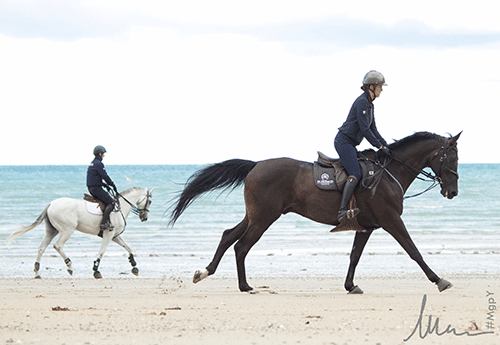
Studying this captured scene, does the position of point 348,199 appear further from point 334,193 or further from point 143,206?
point 143,206

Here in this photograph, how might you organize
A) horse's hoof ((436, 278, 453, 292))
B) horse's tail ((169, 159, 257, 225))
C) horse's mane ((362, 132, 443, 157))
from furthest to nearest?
horse's tail ((169, 159, 257, 225))
horse's mane ((362, 132, 443, 157))
horse's hoof ((436, 278, 453, 292))

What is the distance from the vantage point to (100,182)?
11.7 metres

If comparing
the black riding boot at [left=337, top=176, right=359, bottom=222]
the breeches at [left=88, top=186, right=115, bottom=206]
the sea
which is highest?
the black riding boot at [left=337, top=176, right=359, bottom=222]

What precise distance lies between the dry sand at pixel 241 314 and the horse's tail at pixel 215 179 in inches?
47.7

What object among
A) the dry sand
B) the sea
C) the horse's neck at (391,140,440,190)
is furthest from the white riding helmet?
the dry sand

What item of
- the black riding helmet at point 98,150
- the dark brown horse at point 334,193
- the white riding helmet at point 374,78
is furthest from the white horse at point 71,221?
the white riding helmet at point 374,78

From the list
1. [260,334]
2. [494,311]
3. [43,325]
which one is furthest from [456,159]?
[43,325]

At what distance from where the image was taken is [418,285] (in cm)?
935

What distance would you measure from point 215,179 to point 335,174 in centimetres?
165

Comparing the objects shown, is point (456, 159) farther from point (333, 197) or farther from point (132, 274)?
point (132, 274)

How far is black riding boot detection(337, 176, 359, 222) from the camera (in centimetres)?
770

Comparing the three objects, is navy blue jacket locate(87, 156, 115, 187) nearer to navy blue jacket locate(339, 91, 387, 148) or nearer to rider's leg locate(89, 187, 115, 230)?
rider's leg locate(89, 187, 115, 230)

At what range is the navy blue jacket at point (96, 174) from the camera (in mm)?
11297

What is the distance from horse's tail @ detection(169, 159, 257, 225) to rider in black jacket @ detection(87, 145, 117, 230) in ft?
10.0
